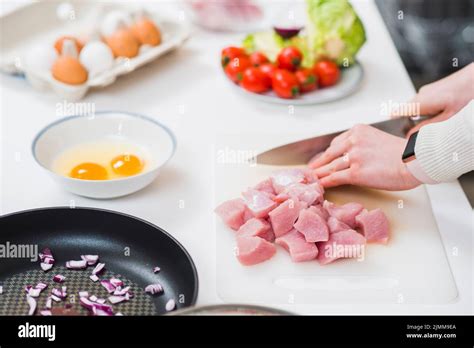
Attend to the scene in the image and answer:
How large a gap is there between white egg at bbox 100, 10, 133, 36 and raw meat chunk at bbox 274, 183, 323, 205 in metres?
0.75

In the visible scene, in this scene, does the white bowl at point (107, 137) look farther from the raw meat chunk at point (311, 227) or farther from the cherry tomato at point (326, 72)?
the cherry tomato at point (326, 72)

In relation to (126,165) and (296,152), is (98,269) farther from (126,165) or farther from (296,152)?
(296,152)

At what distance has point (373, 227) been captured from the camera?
49.5 inches

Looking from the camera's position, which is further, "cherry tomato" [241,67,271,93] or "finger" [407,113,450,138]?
"cherry tomato" [241,67,271,93]

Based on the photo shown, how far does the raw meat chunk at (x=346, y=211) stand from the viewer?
127 centimetres

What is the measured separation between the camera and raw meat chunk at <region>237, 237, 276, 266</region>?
1.20m

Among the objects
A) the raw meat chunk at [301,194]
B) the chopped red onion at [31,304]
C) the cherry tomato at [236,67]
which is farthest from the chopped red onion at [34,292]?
the cherry tomato at [236,67]

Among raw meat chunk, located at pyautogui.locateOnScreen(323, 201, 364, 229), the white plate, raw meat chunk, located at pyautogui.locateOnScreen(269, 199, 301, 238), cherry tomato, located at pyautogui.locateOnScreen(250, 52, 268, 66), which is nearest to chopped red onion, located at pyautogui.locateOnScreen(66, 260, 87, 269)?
raw meat chunk, located at pyautogui.locateOnScreen(269, 199, 301, 238)

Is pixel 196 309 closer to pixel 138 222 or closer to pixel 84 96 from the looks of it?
pixel 138 222

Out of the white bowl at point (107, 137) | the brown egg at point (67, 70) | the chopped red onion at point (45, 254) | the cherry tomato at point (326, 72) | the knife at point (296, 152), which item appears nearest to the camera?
the chopped red onion at point (45, 254)

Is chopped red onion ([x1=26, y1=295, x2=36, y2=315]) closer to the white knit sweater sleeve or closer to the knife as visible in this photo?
the knife

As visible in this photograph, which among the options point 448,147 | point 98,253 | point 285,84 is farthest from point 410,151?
point 98,253

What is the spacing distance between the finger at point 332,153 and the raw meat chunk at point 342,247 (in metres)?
0.21
